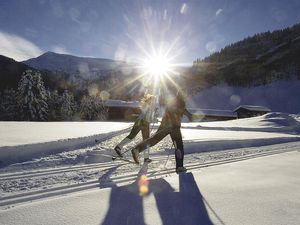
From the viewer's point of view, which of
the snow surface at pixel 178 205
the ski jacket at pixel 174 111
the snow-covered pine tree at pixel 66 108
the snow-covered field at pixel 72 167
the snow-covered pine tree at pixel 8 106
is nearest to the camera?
the snow surface at pixel 178 205

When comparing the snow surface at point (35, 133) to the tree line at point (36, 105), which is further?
the tree line at point (36, 105)

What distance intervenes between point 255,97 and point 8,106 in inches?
3502

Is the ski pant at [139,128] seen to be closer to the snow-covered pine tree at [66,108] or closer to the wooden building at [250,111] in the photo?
the snow-covered pine tree at [66,108]

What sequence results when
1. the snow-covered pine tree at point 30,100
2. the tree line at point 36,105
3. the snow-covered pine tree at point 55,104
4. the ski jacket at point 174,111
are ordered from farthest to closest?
the snow-covered pine tree at point 55,104
the tree line at point 36,105
the snow-covered pine tree at point 30,100
the ski jacket at point 174,111

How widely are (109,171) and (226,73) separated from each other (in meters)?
134

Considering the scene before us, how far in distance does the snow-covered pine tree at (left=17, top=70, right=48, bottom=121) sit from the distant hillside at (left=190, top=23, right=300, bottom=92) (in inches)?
A: 3732

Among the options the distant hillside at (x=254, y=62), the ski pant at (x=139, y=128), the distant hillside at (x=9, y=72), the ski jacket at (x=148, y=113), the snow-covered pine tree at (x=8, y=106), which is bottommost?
the ski pant at (x=139, y=128)

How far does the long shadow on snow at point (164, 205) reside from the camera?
9.74ft

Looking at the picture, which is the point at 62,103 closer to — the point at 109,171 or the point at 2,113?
the point at 2,113

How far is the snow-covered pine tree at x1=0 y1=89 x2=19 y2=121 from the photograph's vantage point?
146 ft

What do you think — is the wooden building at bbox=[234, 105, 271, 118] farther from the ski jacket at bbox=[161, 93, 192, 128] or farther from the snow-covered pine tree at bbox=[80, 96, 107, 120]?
the ski jacket at bbox=[161, 93, 192, 128]

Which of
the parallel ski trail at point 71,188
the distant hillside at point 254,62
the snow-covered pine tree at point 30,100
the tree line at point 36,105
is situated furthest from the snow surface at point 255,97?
the parallel ski trail at point 71,188

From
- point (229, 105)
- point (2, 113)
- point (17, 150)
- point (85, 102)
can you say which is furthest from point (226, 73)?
point (17, 150)

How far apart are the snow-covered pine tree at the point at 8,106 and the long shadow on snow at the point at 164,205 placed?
44270 millimetres
